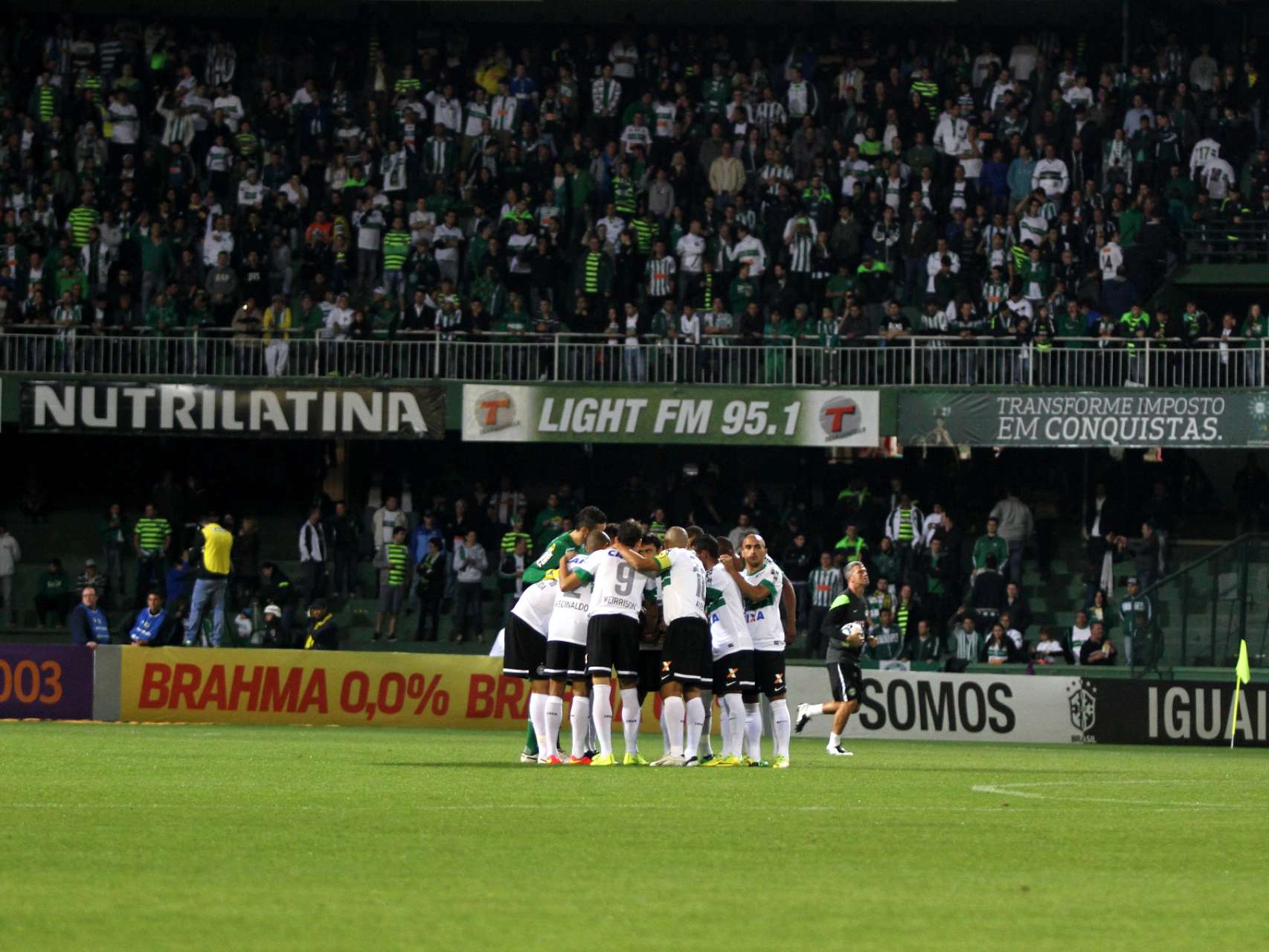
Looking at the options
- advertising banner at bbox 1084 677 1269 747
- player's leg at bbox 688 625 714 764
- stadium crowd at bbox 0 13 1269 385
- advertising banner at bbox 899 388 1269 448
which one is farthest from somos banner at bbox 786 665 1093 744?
player's leg at bbox 688 625 714 764

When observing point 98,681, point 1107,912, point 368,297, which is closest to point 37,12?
point 368,297

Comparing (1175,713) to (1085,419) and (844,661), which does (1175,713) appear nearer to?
(844,661)

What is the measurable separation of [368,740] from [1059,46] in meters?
23.5

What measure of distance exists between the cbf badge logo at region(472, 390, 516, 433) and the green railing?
10953mm

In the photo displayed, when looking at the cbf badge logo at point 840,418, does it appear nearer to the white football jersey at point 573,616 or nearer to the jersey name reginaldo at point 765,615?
the jersey name reginaldo at point 765,615

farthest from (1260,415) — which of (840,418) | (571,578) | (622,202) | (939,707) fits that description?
(571,578)

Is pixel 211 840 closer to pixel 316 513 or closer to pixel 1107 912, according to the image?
pixel 1107 912

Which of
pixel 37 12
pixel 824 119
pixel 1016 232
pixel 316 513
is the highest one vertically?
pixel 37 12

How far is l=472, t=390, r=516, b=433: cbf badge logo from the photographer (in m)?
32.7

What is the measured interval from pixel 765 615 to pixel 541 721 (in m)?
2.11

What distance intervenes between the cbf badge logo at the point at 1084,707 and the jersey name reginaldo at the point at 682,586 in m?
10.6

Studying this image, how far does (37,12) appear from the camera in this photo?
3981cm

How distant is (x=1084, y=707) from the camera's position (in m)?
25.8

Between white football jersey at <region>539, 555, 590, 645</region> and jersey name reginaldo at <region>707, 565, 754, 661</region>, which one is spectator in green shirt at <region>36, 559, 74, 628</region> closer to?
white football jersey at <region>539, 555, 590, 645</region>
